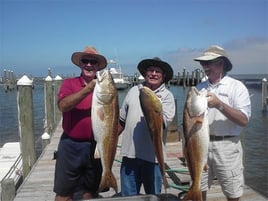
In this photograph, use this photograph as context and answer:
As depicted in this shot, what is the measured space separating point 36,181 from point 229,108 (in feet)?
14.5

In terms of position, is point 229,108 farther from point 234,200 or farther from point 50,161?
point 50,161

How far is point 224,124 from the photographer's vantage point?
3633 mm

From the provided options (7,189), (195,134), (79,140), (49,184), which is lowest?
(49,184)

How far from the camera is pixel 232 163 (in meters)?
3.66

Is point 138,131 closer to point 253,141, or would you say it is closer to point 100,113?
point 100,113

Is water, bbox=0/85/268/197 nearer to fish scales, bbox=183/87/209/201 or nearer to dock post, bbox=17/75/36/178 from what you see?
fish scales, bbox=183/87/209/201

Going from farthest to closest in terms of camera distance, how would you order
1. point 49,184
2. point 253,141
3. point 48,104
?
point 253,141 → point 48,104 → point 49,184

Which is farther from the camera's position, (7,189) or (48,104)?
(48,104)

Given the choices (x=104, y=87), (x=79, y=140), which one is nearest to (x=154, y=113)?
(x=104, y=87)

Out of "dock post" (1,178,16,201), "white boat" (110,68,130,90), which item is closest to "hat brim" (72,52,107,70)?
"dock post" (1,178,16,201)

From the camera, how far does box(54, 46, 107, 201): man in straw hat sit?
147 inches

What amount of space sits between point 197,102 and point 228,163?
0.96 m

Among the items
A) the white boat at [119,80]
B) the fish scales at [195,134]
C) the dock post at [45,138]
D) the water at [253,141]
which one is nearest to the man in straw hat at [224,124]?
the fish scales at [195,134]

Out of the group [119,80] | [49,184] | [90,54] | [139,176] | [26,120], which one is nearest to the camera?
[90,54]
